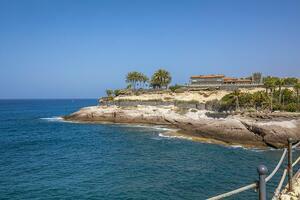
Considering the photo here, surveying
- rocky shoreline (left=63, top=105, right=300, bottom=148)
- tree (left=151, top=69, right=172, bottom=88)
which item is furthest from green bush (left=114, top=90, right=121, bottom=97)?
rocky shoreline (left=63, top=105, right=300, bottom=148)

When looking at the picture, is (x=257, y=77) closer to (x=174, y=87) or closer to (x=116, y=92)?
(x=174, y=87)

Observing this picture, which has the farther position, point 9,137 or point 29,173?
point 9,137

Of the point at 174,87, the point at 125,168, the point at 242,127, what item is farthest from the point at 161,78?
the point at 125,168

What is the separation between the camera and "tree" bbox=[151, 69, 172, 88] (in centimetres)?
12791

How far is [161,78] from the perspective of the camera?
128 m

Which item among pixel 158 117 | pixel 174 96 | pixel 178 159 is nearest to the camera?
pixel 178 159

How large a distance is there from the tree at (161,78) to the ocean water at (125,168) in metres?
70.5

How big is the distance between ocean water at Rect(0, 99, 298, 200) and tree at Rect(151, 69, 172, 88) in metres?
70.5

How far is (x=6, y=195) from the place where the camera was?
26.4 metres

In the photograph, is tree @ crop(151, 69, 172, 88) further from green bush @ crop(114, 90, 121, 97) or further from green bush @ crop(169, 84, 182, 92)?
green bush @ crop(114, 90, 121, 97)

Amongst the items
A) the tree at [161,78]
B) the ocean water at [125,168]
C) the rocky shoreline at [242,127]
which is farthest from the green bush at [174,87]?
the ocean water at [125,168]

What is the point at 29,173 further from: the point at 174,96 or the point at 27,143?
the point at 174,96

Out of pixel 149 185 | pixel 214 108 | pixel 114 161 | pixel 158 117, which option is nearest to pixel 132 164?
pixel 114 161

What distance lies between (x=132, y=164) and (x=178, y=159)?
6336 mm
